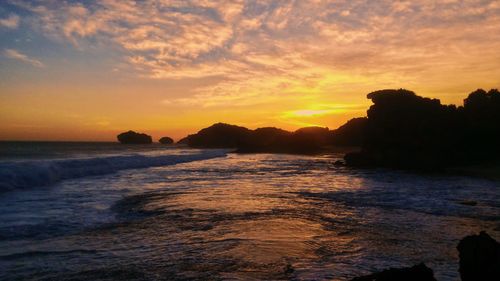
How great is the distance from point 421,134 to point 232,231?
33.5 m

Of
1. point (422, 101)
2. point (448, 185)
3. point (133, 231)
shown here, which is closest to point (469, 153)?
point (422, 101)

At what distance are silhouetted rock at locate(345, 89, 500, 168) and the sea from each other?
62.6 ft

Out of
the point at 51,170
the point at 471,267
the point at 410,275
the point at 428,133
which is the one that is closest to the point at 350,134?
the point at 428,133

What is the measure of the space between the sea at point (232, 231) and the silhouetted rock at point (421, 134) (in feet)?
62.6

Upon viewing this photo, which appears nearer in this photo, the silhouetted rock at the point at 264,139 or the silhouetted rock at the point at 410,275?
the silhouetted rock at the point at 410,275

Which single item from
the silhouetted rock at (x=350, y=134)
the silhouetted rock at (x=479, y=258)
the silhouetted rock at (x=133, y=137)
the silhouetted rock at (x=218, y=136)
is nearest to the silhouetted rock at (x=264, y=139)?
the silhouetted rock at (x=218, y=136)

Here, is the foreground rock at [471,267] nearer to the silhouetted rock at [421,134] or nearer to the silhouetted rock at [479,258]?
the silhouetted rock at [479,258]

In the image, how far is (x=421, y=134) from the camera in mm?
39375

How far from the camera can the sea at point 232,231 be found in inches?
290

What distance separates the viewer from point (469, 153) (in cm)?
4069

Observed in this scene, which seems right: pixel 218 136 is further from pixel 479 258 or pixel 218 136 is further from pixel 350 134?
pixel 479 258

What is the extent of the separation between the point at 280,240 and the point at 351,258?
6.36 feet

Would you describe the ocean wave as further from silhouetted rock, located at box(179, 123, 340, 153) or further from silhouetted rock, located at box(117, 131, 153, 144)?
silhouetted rock, located at box(117, 131, 153, 144)

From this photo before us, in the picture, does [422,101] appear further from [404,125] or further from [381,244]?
[381,244]
